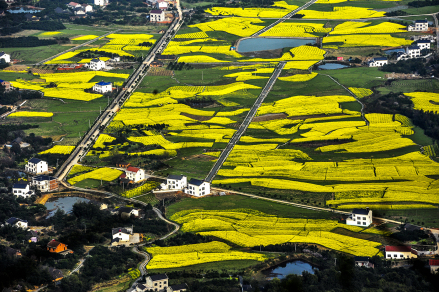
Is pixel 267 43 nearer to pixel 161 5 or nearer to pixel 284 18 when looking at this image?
pixel 284 18

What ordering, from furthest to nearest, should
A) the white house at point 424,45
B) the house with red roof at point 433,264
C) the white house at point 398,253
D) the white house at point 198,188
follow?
the white house at point 424,45 < the white house at point 198,188 < the white house at point 398,253 < the house with red roof at point 433,264

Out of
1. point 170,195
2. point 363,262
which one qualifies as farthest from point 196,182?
point 363,262

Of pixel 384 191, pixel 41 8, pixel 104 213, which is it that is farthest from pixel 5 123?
pixel 41 8

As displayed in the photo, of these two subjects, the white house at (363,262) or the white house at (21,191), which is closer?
the white house at (363,262)

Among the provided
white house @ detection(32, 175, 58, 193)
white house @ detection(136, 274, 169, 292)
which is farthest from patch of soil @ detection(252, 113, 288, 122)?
white house @ detection(136, 274, 169, 292)

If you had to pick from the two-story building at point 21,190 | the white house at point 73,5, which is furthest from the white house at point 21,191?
the white house at point 73,5

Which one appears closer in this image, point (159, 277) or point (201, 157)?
point (159, 277)

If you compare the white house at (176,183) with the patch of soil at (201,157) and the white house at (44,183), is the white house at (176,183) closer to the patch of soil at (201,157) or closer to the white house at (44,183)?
the patch of soil at (201,157)

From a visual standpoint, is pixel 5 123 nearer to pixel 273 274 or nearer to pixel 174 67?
pixel 174 67
